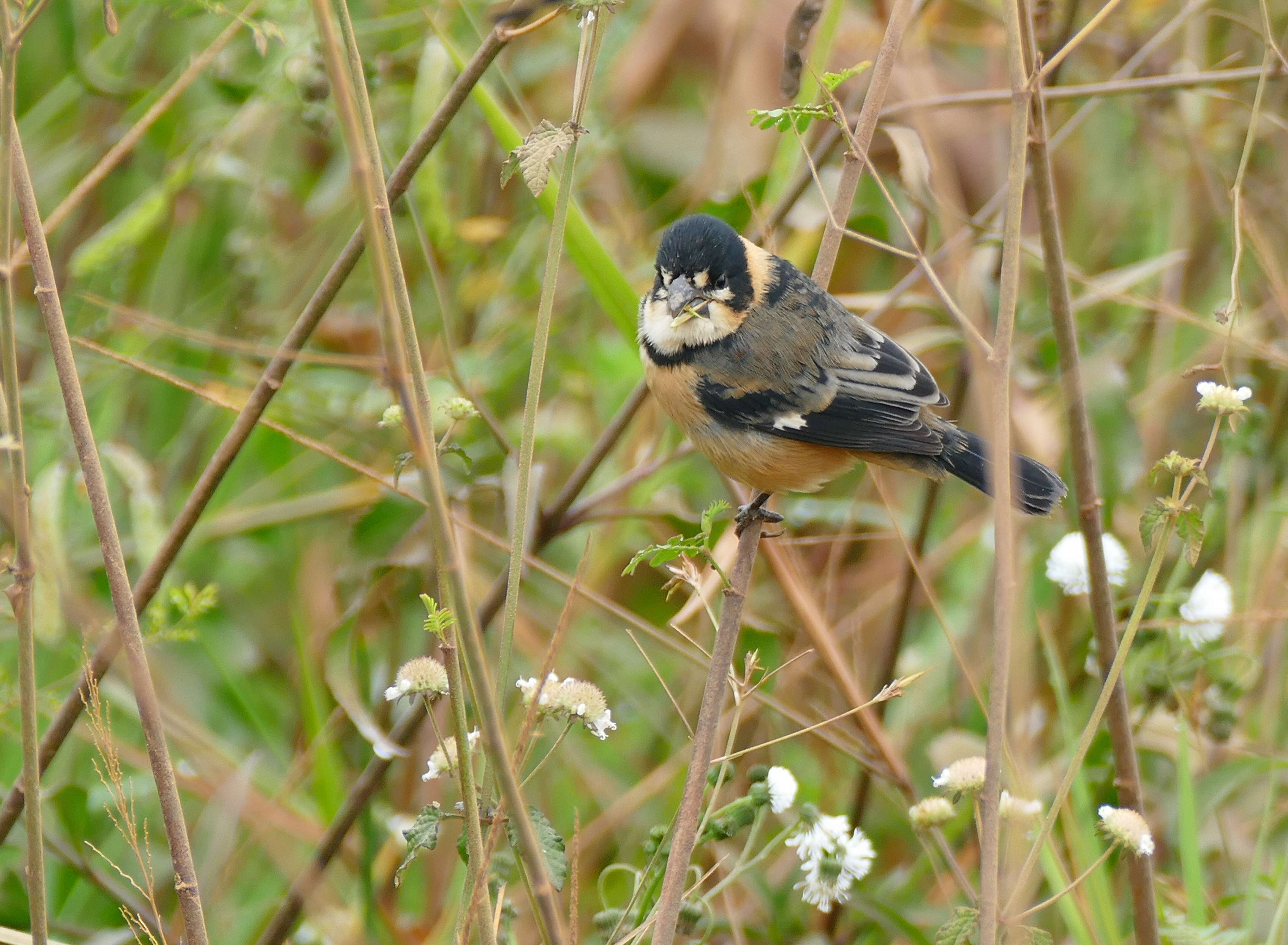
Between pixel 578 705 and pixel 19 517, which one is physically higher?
pixel 19 517

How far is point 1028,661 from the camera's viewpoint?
329cm

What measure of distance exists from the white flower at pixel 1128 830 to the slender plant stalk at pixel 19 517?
1452mm

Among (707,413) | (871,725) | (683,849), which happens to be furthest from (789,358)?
(683,849)

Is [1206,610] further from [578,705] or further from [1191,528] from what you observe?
[578,705]

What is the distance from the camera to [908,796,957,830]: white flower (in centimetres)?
200

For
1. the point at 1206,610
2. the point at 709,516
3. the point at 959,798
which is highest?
the point at 709,516

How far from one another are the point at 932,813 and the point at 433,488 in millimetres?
1218

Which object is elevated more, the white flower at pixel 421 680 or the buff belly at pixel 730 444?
the white flower at pixel 421 680

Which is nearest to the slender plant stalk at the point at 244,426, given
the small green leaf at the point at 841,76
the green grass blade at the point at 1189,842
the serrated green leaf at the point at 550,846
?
the small green leaf at the point at 841,76

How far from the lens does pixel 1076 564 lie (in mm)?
2744

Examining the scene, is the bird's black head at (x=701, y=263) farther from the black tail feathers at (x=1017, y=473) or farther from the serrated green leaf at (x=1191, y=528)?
the serrated green leaf at (x=1191, y=528)

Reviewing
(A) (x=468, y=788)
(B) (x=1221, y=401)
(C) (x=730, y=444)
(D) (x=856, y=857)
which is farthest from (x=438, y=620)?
(C) (x=730, y=444)

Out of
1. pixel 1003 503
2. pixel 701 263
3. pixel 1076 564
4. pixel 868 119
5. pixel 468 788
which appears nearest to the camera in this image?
pixel 468 788

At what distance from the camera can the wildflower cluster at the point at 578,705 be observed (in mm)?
1649
